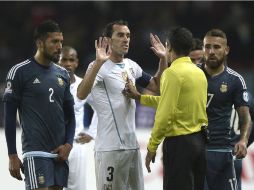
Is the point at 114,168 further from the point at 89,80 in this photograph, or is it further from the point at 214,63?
the point at 214,63

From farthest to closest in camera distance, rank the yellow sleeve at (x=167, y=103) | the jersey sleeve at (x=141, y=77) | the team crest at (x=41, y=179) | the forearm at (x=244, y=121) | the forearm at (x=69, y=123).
→ the jersey sleeve at (x=141, y=77) < the forearm at (x=244, y=121) < the forearm at (x=69, y=123) < the team crest at (x=41, y=179) < the yellow sleeve at (x=167, y=103)

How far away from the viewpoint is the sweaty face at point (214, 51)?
28.4 ft

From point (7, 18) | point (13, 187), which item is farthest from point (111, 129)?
point (7, 18)

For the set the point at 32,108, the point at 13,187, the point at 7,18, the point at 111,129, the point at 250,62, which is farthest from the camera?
the point at 7,18

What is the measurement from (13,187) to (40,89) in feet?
12.1

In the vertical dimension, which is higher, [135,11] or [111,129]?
Answer: [135,11]

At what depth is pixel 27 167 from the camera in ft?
25.6

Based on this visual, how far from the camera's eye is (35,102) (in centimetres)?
779

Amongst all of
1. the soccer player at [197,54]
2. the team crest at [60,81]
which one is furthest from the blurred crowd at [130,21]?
A: the team crest at [60,81]

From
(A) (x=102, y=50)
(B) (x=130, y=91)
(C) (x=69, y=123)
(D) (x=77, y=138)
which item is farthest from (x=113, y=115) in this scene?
(D) (x=77, y=138)

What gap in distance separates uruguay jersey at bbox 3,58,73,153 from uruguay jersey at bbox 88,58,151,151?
2.37ft

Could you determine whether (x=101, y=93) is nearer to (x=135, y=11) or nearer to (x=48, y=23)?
(x=48, y=23)

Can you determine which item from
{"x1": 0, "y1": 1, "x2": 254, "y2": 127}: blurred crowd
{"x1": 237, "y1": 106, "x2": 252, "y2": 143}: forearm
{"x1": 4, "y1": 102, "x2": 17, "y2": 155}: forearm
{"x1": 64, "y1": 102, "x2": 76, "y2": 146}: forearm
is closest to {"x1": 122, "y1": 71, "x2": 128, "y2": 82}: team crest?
{"x1": 64, "y1": 102, "x2": 76, "y2": 146}: forearm

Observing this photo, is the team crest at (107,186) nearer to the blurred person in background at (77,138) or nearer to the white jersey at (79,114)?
the blurred person in background at (77,138)
